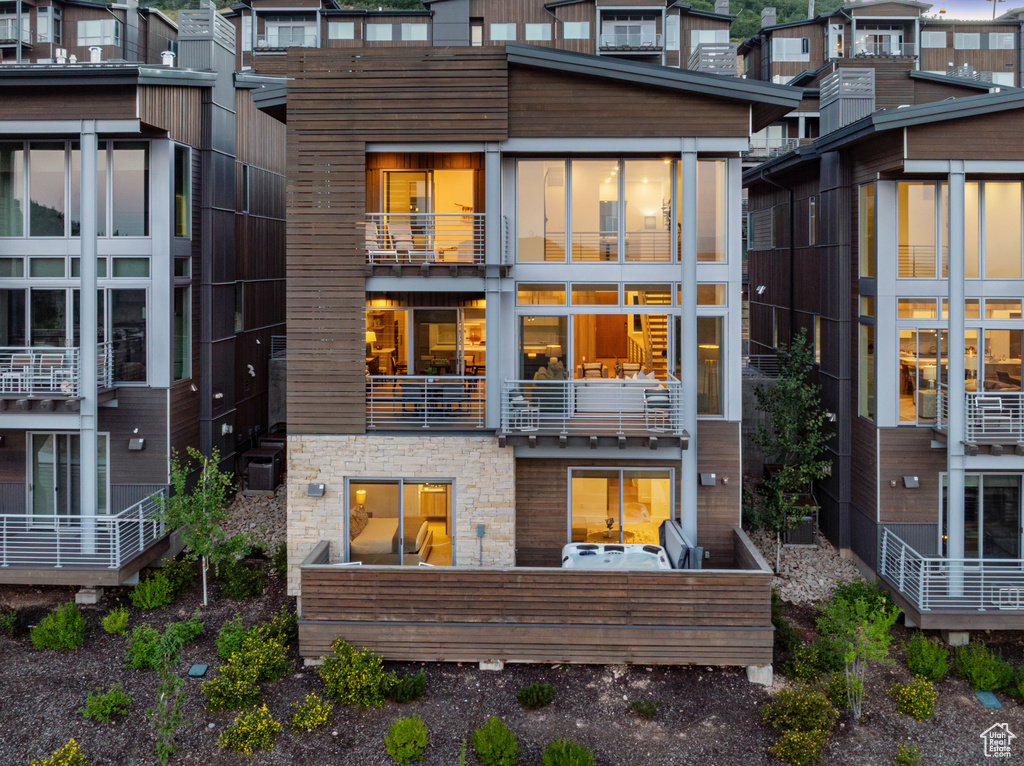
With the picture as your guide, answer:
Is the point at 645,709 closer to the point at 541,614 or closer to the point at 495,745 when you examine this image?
the point at 541,614

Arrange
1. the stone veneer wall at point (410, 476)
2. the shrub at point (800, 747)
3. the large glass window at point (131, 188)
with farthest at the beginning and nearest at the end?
the large glass window at point (131, 188) < the stone veneer wall at point (410, 476) < the shrub at point (800, 747)

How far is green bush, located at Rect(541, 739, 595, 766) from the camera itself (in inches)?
407

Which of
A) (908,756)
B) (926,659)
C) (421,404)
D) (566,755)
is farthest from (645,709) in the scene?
(421,404)

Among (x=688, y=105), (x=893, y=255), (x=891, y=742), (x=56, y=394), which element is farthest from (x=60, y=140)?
(x=891, y=742)

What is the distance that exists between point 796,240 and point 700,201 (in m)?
7.01

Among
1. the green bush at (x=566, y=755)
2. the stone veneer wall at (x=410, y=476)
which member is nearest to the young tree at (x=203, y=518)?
the stone veneer wall at (x=410, y=476)

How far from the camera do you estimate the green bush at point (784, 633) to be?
13.2m

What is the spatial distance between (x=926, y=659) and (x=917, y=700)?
112 centimetres

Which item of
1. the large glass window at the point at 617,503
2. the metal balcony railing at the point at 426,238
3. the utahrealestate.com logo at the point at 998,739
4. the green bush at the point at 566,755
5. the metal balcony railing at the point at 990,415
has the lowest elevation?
the utahrealestate.com logo at the point at 998,739

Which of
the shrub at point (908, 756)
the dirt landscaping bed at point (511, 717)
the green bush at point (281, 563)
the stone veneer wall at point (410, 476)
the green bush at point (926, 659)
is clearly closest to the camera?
the shrub at point (908, 756)

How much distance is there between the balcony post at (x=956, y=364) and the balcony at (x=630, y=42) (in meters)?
32.8

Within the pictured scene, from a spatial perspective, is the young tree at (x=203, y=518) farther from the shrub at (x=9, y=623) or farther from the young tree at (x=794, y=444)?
the young tree at (x=794, y=444)

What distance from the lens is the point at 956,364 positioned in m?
13.9

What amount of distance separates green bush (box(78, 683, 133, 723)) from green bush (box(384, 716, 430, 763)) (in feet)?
13.0
